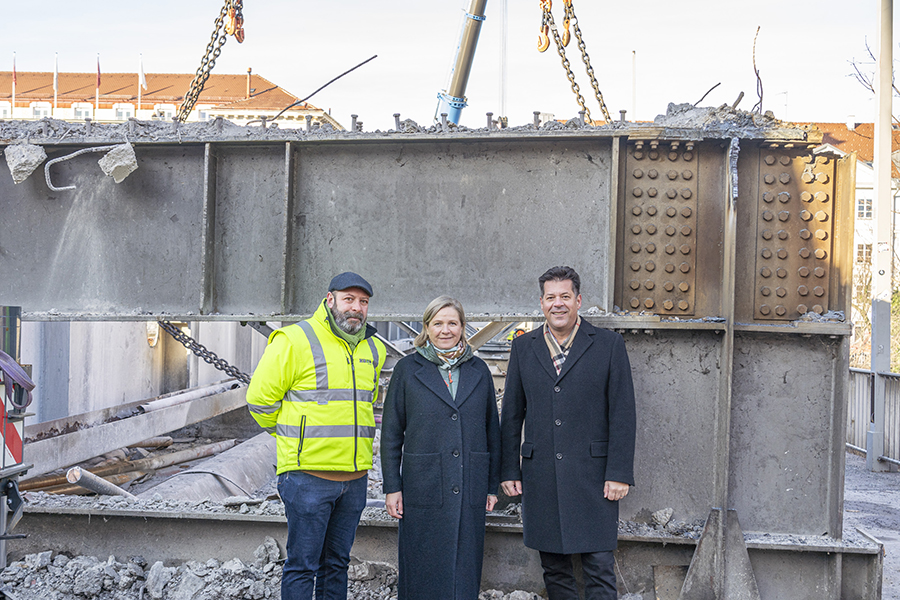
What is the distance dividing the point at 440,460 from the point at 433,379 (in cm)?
45

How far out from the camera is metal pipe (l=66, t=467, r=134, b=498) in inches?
205

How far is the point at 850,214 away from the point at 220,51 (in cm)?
481

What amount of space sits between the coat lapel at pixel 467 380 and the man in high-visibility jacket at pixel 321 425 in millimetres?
527

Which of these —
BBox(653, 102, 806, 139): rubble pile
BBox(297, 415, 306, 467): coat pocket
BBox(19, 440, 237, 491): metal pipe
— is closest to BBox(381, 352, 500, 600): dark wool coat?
Answer: BBox(297, 415, 306, 467): coat pocket

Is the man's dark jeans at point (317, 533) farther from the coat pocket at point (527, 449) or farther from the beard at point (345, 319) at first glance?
the coat pocket at point (527, 449)

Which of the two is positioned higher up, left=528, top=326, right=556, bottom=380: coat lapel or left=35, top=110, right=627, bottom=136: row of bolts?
left=35, top=110, right=627, bottom=136: row of bolts

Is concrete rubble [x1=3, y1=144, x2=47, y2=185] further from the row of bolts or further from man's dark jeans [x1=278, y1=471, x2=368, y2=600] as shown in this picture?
man's dark jeans [x1=278, y1=471, x2=368, y2=600]

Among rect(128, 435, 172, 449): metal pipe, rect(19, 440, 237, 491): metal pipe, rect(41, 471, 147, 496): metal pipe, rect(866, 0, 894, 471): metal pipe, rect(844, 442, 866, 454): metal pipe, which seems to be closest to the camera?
rect(41, 471, 147, 496): metal pipe

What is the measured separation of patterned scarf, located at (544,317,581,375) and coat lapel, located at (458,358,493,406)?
433mm

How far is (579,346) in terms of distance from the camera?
3842 mm

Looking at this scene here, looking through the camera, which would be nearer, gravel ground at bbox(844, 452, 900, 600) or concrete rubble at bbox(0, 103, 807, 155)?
concrete rubble at bbox(0, 103, 807, 155)

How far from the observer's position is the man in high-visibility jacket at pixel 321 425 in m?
3.68

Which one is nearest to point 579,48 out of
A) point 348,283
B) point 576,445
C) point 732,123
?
point 732,123

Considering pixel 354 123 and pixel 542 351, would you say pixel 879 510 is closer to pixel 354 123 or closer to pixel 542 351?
pixel 542 351
